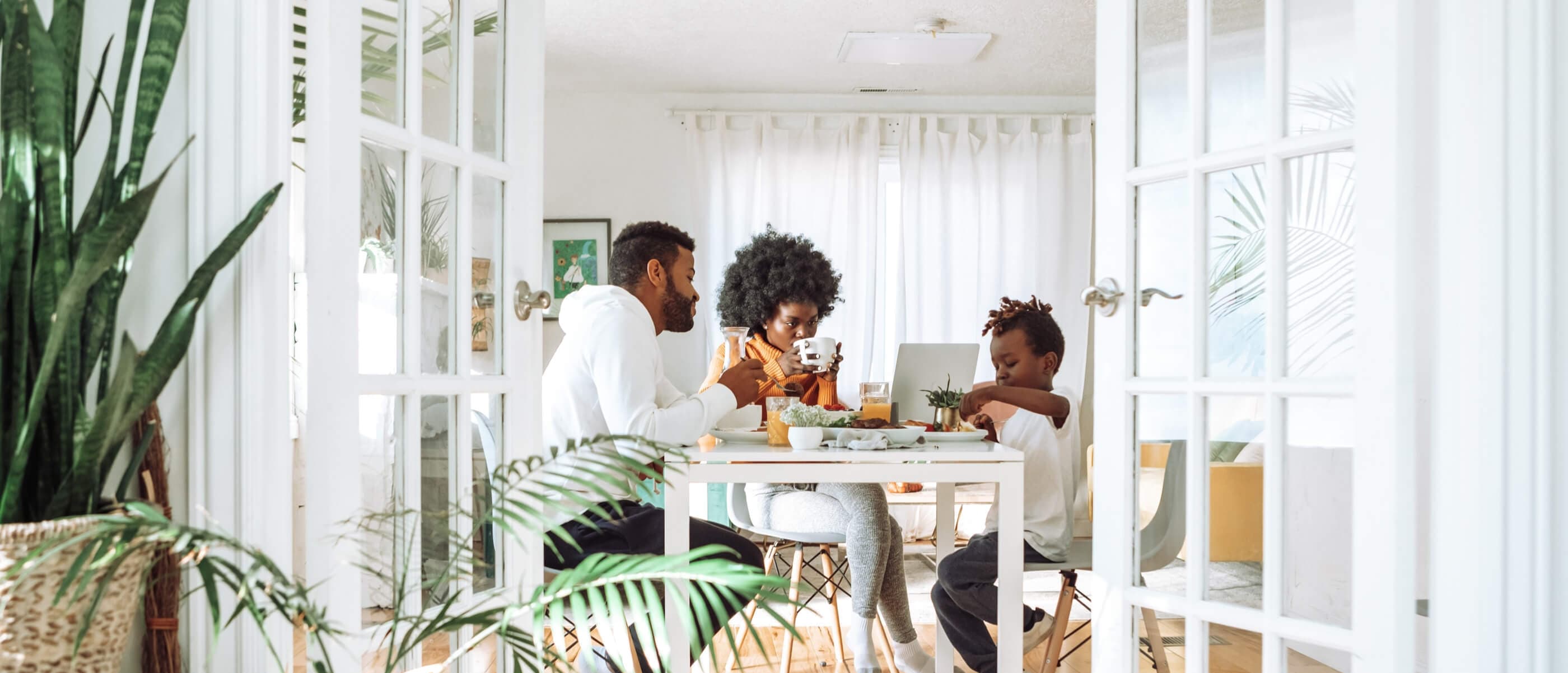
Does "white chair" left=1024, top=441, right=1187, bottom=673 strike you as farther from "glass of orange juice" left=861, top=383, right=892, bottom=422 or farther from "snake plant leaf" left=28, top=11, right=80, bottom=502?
"snake plant leaf" left=28, top=11, right=80, bottom=502

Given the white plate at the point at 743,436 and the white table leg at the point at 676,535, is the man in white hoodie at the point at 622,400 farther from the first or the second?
the white table leg at the point at 676,535

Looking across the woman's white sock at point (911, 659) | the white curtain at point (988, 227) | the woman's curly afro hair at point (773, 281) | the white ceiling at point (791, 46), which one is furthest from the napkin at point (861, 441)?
the white curtain at point (988, 227)

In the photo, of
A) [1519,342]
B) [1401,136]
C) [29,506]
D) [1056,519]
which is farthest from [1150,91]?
[29,506]

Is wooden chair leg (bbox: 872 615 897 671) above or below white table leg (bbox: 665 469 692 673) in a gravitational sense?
below

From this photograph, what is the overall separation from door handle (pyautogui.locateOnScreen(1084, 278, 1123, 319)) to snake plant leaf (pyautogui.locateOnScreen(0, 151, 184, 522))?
4.41 feet

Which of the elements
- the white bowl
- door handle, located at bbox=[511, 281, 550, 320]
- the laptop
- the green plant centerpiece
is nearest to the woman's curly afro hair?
the laptop

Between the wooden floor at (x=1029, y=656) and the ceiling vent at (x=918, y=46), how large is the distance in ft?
8.18

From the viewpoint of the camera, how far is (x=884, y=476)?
82.4 inches

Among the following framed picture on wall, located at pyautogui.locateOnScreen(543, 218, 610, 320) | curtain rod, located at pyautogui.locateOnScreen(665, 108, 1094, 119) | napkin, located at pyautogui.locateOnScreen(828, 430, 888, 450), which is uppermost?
curtain rod, located at pyautogui.locateOnScreen(665, 108, 1094, 119)

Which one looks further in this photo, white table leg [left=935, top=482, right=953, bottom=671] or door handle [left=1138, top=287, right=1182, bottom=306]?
white table leg [left=935, top=482, right=953, bottom=671]

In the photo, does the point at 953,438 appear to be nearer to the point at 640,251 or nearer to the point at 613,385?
the point at 613,385

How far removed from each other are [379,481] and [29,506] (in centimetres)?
46

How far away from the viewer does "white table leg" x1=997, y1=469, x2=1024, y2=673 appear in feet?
6.95

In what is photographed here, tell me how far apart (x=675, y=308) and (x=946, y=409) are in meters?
0.75
